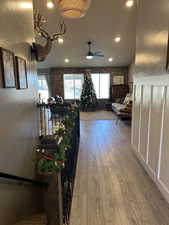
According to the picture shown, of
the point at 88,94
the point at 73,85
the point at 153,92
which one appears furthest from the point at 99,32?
the point at 73,85

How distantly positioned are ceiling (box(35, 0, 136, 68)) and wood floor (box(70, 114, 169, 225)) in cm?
396

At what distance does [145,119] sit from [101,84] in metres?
7.38

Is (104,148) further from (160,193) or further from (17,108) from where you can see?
(17,108)

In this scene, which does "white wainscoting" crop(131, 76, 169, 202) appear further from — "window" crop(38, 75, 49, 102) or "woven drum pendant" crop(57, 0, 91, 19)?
"window" crop(38, 75, 49, 102)

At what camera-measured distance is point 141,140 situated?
118 inches

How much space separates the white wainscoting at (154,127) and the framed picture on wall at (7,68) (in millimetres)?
1779

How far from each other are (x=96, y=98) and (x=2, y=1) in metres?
8.03

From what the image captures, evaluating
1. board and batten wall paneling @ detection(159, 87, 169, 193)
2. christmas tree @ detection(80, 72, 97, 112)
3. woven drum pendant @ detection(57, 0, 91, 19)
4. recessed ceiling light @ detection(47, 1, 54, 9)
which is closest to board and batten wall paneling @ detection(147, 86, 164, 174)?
board and batten wall paneling @ detection(159, 87, 169, 193)

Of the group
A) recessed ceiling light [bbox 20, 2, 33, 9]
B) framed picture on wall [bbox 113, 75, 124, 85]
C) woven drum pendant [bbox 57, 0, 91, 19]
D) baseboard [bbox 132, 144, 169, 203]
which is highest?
recessed ceiling light [bbox 20, 2, 33, 9]

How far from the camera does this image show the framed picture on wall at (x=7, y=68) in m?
1.39

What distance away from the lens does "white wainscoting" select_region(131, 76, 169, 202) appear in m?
2.06

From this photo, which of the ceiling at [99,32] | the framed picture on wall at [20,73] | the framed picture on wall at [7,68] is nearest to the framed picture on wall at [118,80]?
the ceiling at [99,32]

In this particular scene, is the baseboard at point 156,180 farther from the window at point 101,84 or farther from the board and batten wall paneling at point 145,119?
the window at point 101,84

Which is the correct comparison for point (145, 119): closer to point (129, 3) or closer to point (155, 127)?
point (155, 127)
